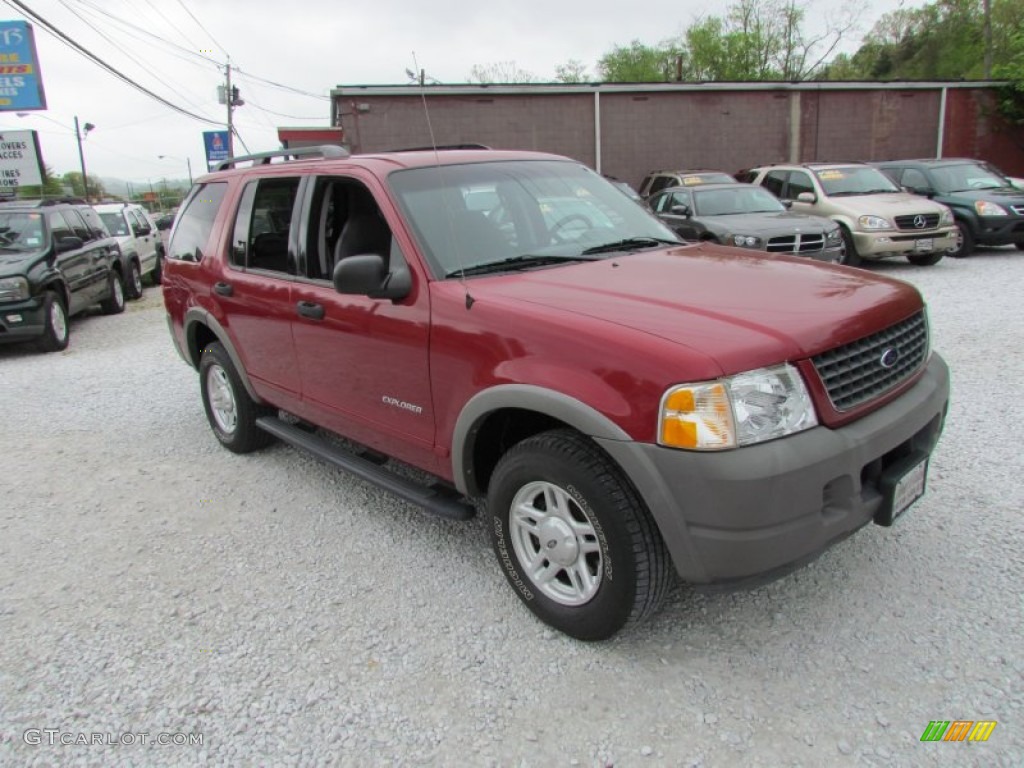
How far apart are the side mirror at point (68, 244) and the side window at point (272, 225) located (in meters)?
6.63

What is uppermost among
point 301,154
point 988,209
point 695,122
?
point 695,122

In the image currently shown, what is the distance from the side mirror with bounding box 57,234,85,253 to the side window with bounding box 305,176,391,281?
737 centimetres

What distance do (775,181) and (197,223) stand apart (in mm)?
11003

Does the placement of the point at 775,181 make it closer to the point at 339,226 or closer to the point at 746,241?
the point at 746,241

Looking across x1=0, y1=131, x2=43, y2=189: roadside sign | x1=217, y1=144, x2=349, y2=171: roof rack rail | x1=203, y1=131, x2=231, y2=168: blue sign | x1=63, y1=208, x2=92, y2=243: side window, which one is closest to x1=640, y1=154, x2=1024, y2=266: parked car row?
x1=217, y1=144, x2=349, y2=171: roof rack rail

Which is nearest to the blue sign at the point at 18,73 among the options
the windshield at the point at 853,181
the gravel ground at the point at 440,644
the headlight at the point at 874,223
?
the gravel ground at the point at 440,644

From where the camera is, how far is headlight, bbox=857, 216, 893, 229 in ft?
34.6

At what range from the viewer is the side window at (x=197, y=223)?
475cm

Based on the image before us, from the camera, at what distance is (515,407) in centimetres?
269

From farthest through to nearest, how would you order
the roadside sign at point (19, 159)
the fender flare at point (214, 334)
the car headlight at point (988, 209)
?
the roadside sign at point (19, 159)
the car headlight at point (988, 209)
the fender flare at point (214, 334)

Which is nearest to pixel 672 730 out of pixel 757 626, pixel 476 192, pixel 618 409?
pixel 757 626

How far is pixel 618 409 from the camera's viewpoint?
92.0 inches

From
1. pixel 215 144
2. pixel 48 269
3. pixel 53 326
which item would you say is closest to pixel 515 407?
pixel 53 326

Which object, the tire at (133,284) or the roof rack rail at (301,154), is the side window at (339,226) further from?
the tire at (133,284)
